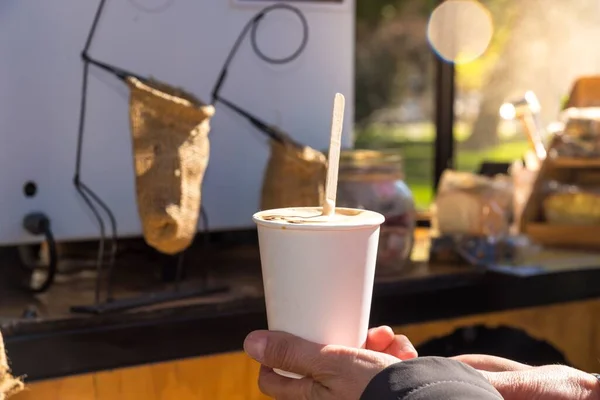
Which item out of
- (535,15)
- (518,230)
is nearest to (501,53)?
(535,15)

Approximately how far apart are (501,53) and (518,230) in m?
4.88

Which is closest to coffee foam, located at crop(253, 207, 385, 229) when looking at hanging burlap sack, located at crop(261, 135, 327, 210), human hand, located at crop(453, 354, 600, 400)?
human hand, located at crop(453, 354, 600, 400)

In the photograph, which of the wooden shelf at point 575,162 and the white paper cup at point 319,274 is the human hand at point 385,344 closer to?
the white paper cup at point 319,274

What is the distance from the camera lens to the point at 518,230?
232 cm

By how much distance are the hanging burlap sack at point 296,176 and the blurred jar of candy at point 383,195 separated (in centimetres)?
13

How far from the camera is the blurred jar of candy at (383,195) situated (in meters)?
1.76

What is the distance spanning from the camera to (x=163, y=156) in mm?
1406

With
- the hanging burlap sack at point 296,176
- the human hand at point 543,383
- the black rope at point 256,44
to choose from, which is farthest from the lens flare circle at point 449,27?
the human hand at point 543,383

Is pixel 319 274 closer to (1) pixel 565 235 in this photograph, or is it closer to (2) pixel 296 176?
(2) pixel 296 176

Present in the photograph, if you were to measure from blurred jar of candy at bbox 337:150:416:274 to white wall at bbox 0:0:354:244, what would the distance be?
25 cm

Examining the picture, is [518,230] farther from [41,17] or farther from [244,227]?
[41,17]

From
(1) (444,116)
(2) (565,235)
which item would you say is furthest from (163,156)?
(1) (444,116)

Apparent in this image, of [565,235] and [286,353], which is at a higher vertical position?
[286,353]

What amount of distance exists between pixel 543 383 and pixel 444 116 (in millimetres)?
2060
